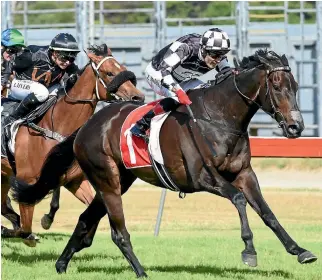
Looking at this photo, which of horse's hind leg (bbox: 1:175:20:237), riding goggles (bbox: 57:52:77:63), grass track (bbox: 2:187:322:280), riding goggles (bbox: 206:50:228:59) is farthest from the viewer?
horse's hind leg (bbox: 1:175:20:237)

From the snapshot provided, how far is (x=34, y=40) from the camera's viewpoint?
1777 cm

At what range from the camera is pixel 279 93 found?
6.42 m

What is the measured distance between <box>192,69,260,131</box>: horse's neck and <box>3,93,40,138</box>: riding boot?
238 centimetres

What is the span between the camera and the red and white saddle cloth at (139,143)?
22.8 ft

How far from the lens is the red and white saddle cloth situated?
22.8ft

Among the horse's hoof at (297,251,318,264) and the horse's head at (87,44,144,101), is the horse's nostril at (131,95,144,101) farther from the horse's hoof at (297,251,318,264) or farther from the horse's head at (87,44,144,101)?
the horse's hoof at (297,251,318,264)

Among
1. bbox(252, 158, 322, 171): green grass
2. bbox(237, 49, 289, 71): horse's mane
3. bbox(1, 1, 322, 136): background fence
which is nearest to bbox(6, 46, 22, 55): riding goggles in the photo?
bbox(237, 49, 289, 71): horse's mane

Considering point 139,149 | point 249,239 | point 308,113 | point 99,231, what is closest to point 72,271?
point 139,149

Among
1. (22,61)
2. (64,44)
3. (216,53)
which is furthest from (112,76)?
(216,53)

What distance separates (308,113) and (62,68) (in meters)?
8.13

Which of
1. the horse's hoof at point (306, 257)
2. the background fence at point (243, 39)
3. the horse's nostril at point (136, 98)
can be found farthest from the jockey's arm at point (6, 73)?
the background fence at point (243, 39)

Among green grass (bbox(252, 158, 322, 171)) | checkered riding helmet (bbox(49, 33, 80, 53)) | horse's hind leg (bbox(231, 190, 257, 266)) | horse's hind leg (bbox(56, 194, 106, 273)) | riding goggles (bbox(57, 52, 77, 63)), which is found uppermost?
checkered riding helmet (bbox(49, 33, 80, 53))

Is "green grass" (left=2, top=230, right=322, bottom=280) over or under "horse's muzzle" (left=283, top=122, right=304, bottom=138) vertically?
under

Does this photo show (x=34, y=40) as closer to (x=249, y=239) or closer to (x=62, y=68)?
(x=62, y=68)
